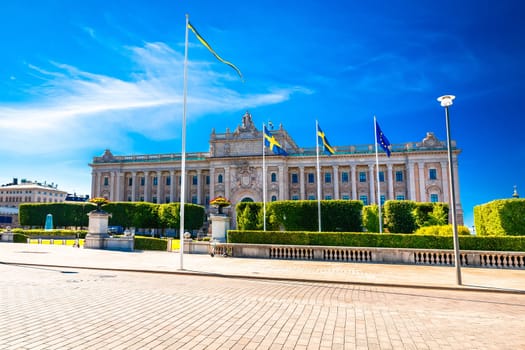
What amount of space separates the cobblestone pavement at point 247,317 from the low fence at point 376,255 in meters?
9.02

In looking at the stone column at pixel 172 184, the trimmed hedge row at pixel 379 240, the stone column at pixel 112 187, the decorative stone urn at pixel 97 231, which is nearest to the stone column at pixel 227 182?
the stone column at pixel 172 184

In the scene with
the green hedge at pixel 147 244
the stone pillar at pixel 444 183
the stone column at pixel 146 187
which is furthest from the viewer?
the stone column at pixel 146 187

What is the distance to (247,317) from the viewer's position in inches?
329

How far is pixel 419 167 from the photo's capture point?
69750mm

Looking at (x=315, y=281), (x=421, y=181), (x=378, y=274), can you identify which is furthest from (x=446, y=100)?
(x=421, y=181)

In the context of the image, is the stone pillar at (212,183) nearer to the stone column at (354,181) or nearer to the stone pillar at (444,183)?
the stone column at (354,181)

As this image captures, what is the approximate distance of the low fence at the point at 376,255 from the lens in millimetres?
21047

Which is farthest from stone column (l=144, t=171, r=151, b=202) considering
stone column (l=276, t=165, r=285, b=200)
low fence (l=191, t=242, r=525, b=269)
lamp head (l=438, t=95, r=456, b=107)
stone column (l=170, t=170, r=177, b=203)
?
lamp head (l=438, t=95, r=456, b=107)

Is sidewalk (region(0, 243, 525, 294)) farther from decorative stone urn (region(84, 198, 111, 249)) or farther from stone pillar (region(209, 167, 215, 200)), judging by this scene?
stone pillar (region(209, 167, 215, 200))

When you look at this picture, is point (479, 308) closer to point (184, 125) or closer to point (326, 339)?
→ point (326, 339)

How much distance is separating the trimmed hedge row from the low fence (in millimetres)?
733

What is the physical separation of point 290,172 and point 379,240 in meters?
54.3

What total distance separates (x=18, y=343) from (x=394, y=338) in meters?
6.85

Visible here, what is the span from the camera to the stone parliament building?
69.8 meters
